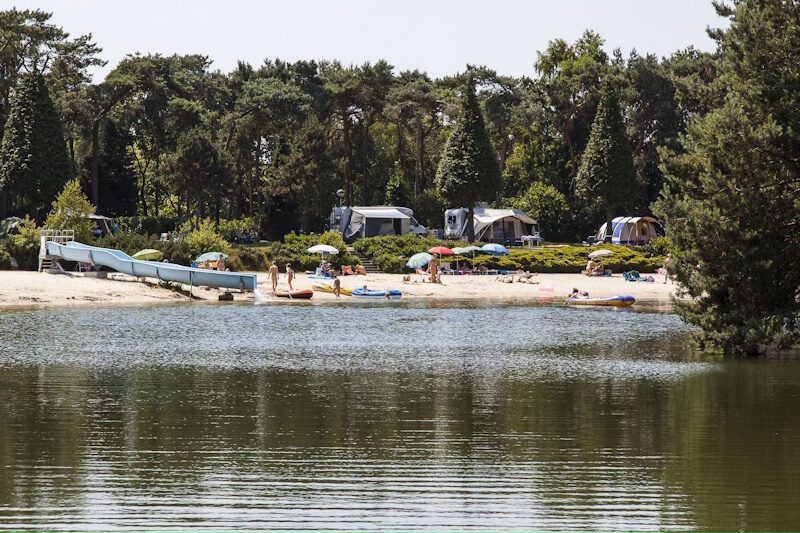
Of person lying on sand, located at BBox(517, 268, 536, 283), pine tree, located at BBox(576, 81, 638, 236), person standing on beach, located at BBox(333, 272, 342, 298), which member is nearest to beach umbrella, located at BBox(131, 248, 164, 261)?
person standing on beach, located at BBox(333, 272, 342, 298)

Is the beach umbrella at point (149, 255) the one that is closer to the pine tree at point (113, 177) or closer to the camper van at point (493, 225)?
the pine tree at point (113, 177)

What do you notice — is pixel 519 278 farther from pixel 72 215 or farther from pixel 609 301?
pixel 72 215

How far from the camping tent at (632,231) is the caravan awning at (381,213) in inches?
612

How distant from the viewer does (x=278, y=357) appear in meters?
32.7

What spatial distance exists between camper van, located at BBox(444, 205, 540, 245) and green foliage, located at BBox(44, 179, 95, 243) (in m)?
27.8

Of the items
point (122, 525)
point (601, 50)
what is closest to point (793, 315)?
point (122, 525)

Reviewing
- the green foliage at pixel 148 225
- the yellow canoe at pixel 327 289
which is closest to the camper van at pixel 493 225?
the green foliage at pixel 148 225

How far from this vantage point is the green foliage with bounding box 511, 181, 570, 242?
84.3 m

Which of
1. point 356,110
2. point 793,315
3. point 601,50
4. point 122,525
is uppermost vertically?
point 601,50

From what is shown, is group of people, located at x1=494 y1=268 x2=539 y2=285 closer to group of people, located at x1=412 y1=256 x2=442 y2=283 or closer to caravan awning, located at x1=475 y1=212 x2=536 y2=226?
group of people, located at x1=412 y1=256 x2=442 y2=283

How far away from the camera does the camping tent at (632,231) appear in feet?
259

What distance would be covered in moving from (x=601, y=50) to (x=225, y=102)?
35.5m

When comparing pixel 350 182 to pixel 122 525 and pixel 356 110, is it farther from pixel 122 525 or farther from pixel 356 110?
pixel 122 525

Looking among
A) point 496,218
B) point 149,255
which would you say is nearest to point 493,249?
point 496,218
